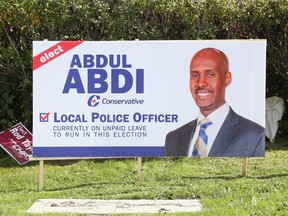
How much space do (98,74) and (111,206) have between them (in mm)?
2121

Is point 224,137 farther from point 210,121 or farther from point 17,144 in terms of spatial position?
point 17,144

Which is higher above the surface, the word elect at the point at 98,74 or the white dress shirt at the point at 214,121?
the word elect at the point at 98,74

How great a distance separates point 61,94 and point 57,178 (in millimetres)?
1537

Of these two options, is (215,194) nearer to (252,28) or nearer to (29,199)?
(29,199)

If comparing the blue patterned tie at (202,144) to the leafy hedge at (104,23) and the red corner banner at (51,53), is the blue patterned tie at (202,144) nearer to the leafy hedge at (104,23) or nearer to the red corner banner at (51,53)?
the red corner banner at (51,53)

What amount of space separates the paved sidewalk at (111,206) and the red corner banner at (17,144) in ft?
5.57

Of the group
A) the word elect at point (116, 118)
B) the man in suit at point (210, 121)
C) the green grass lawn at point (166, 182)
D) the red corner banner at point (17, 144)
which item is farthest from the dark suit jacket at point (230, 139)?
the red corner banner at point (17, 144)

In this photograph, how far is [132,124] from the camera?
8.23 metres

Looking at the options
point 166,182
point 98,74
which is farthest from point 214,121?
point 98,74

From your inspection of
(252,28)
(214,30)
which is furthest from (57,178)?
(252,28)

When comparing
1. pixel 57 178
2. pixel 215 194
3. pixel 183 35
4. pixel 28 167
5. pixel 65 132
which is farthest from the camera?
pixel 183 35

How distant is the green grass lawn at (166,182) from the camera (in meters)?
6.80

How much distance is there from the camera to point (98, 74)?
8.16 meters

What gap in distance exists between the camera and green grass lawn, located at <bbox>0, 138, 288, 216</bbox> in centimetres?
680
